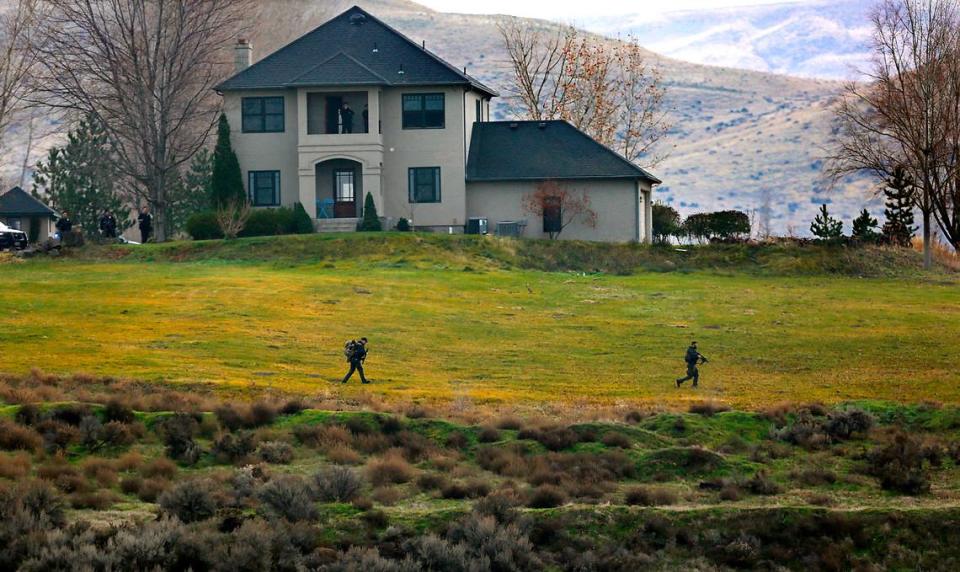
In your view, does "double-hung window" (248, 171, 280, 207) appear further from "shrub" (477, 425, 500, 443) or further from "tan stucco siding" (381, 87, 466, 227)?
"shrub" (477, 425, 500, 443)

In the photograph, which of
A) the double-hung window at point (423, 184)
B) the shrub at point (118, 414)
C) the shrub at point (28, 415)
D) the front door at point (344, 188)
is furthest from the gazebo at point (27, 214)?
the shrub at point (28, 415)

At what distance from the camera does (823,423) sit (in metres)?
26.9

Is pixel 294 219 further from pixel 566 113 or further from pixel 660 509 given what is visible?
pixel 660 509

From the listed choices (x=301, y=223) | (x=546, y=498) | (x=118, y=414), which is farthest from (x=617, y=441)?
(x=301, y=223)

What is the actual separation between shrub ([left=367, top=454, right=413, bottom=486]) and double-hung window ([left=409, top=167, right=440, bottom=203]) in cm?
4311

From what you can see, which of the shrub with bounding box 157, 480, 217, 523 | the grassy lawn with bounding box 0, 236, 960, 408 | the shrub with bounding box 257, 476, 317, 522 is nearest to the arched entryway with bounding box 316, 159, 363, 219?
the grassy lawn with bounding box 0, 236, 960, 408

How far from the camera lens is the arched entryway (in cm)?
6650

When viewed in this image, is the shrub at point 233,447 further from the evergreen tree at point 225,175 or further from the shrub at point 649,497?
the evergreen tree at point 225,175

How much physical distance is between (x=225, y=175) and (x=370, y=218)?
307 inches

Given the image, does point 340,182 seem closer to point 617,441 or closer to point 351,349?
point 351,349

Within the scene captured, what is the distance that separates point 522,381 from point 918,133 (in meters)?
36.3

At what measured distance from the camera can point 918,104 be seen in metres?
64.0

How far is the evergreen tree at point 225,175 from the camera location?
6538cm

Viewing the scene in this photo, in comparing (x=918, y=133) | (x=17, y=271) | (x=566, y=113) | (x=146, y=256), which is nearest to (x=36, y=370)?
(x=17, y=271)
